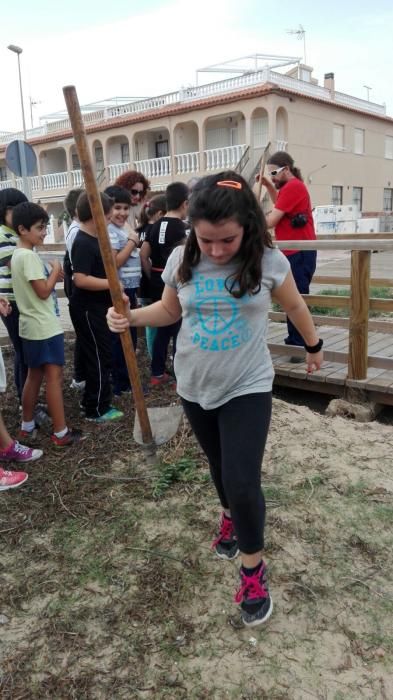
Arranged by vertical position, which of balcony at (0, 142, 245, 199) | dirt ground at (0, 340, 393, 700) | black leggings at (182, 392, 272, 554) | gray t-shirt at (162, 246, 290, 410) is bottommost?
dirt ground at (0, 340, 393, 700)

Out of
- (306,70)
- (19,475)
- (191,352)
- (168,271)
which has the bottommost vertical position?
(19,475)

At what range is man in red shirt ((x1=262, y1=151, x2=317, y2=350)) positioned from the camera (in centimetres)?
468

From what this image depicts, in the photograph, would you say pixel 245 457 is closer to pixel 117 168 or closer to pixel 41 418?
pixel 41 418

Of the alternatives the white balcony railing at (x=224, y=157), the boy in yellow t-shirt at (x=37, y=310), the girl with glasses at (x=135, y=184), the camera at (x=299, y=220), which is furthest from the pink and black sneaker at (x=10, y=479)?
the white balcony railing at (x=224, y=157)

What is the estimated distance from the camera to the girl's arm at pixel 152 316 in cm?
214

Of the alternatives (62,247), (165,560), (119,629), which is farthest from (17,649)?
(62,247)

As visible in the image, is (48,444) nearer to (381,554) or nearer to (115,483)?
(115,483)

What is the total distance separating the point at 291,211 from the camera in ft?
15.9

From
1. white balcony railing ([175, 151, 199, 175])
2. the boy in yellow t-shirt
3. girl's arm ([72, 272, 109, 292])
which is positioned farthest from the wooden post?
white balcony railing ([175, 151, 199, 175])

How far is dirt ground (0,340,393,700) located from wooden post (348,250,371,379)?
144 centimetres

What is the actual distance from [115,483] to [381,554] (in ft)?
4.85

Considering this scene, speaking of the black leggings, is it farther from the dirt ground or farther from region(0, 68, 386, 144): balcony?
region(0, 68, 386, 144): balcony

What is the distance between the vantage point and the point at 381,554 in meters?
2.44

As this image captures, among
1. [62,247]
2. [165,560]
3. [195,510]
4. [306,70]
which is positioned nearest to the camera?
[165,560]
